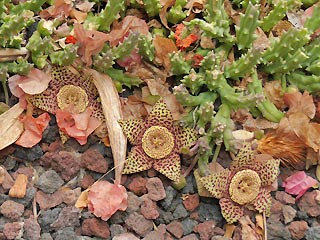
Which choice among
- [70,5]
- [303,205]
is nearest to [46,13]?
[70,5]

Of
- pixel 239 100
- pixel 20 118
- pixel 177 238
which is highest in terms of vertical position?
pixel 239 100

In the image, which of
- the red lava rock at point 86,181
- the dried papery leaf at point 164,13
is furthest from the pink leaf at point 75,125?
the dried papery leaf at point 164,13

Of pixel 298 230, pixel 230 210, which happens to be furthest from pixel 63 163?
pixel 298 230

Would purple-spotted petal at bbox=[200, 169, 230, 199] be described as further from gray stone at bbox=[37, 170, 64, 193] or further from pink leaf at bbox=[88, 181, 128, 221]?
gray stone at bbox=[37, 170, 64, 193]

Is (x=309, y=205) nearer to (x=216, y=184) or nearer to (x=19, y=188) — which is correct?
(x=216, y=184)

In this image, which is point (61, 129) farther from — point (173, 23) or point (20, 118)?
point (173, 23)
